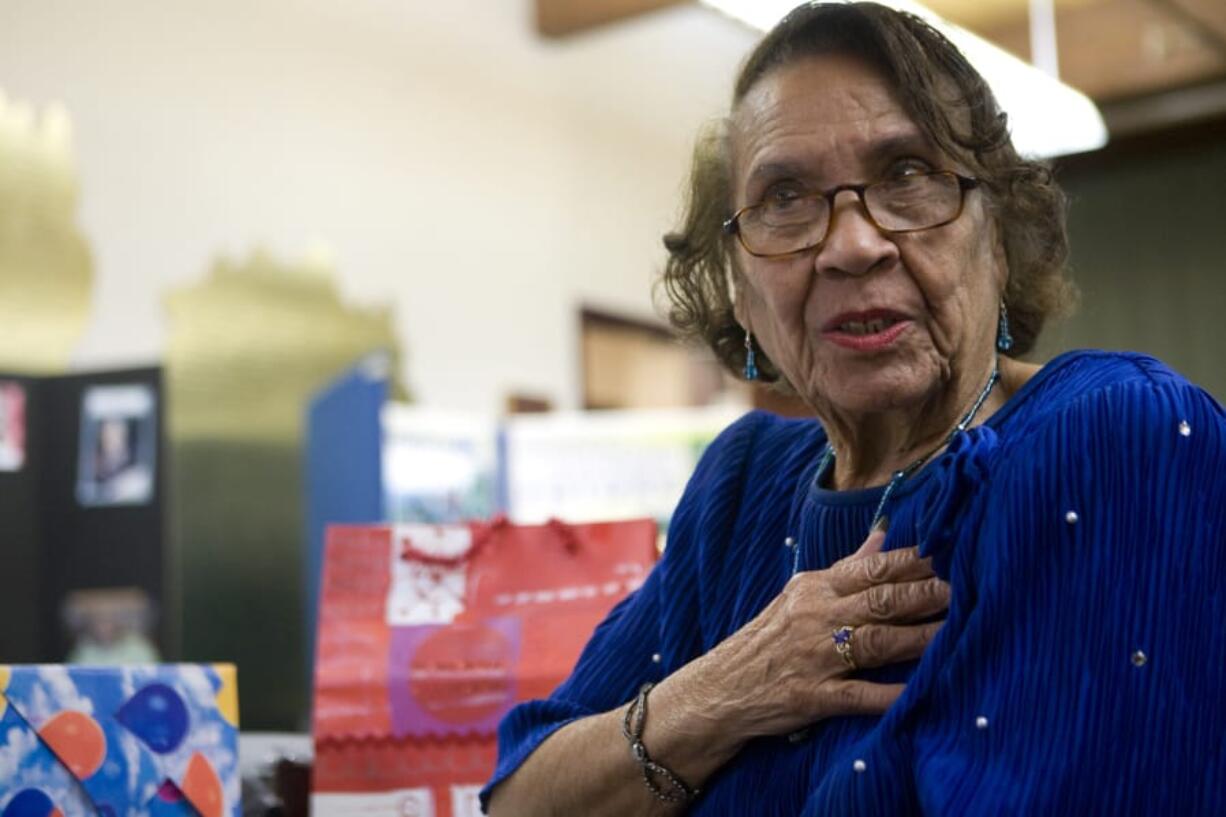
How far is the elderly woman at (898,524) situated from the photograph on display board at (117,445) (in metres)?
2.35

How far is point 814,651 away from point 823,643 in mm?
11

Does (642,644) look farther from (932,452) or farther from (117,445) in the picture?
(117,445)

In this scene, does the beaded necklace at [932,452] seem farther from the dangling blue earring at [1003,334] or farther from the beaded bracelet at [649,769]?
the beaded bracelet at [649,769]

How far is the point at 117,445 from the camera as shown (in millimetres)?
3621

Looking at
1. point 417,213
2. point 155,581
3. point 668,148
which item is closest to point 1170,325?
point 668,148

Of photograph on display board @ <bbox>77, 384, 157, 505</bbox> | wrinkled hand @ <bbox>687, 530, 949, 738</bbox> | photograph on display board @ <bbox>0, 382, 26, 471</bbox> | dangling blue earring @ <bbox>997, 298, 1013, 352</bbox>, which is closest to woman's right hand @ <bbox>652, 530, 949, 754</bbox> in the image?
wrinkled hand @ <bbox>687, 530, 949, 738</bbox>

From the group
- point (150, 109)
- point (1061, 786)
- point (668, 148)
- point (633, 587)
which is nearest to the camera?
→ point (1061, 786)

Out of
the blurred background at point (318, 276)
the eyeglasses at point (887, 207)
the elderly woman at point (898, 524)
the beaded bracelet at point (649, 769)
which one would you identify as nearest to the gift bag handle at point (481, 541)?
the elderly woman at point (898, 524)

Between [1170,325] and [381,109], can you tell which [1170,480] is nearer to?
[381,109]

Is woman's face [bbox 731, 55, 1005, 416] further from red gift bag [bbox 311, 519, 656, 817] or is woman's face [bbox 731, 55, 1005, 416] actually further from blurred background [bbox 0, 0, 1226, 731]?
blurred background [bbox 0, 0, 1226, 731]

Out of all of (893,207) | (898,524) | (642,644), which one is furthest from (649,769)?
(893,207)

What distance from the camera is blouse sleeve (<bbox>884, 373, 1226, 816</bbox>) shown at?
36.4 inches

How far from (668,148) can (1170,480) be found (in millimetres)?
6989

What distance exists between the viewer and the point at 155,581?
3.66 meters
